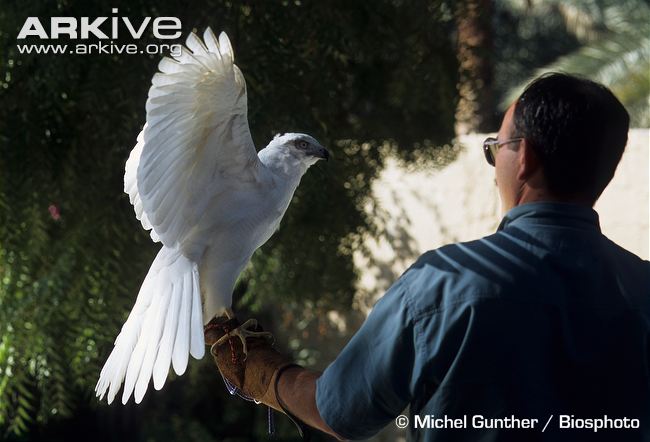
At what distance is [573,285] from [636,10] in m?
9.62

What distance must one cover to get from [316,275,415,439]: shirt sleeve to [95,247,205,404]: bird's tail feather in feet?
1.94

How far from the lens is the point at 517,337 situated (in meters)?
1.16

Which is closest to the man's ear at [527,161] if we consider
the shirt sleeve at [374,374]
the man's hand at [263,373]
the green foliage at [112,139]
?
the shirt sleeve at [374,374]

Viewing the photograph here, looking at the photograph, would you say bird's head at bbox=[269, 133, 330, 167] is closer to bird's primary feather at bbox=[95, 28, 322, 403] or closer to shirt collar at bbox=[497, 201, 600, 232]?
bird's primary feather at bbox=[95, 28, 322, 403]

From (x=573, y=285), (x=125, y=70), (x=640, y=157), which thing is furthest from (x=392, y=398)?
→ (x=640, y=157)

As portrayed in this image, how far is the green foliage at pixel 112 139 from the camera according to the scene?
3.03 metres

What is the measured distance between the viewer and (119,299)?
3258 millimetres

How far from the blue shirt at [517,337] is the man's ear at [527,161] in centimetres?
5

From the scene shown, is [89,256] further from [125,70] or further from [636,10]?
[636,10]

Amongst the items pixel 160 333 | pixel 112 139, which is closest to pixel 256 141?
pixel 112 139

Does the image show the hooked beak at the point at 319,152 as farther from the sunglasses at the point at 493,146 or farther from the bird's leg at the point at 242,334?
the sunglasses at the point at 493,146

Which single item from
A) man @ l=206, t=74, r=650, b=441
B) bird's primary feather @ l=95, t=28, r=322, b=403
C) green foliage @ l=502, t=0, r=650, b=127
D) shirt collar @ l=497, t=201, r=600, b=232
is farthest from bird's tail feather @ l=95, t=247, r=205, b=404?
green foliage @ l=502, t=0, r=650, b=127

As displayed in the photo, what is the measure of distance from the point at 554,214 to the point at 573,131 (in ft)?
0.38

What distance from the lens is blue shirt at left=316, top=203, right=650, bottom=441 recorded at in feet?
3.79
